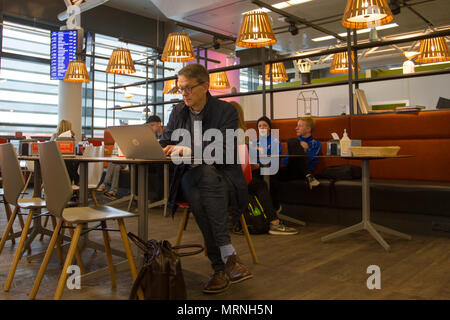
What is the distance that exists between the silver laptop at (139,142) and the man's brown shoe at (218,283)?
0.67 m

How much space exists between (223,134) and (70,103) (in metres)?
7.88

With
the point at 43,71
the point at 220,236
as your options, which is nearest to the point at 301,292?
the point at 220,236

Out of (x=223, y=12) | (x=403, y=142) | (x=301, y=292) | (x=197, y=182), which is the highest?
(x=223, y=12)

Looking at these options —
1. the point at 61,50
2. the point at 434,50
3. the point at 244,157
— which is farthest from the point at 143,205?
the point at 61,50

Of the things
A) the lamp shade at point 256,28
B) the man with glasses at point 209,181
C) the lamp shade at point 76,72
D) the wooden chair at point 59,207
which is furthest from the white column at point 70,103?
the wooden chair at point 59,207

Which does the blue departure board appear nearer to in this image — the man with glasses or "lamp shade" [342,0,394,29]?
"lamp shade" [342,0,394,29]

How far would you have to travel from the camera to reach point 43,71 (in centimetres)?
932

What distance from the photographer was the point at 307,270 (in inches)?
92.6

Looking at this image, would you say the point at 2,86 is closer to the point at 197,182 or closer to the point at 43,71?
the point at 43,71

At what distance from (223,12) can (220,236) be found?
7474 millimetres

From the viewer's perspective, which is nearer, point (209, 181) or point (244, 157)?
point (209, 181)

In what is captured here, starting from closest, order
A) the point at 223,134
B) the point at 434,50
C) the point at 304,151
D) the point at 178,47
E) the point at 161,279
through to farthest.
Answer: the point at 161,279, the point at 223,134, the point at 304,151, the point at 178,47, the point at 434,50

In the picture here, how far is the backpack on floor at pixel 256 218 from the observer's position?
3.46 m

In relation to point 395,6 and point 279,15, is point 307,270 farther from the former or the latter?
point 279,15
